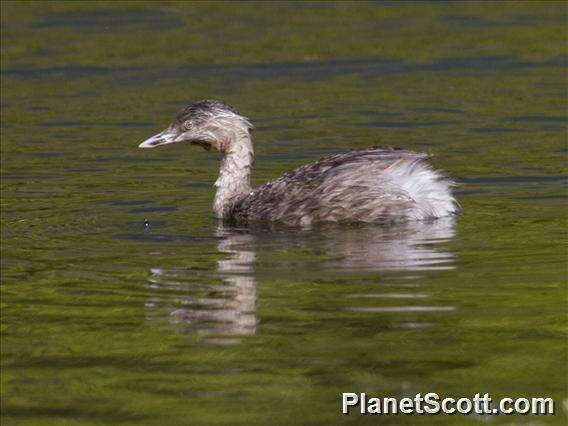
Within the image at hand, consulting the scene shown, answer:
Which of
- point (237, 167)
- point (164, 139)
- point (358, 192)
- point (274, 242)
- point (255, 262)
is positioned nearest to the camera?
point (255, 262)

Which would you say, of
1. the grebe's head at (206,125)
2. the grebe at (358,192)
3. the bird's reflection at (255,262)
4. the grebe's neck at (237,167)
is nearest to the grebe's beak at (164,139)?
the grebe's head at (206,125)

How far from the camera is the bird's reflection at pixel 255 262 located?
7.83m

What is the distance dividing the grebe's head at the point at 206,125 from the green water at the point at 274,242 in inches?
19.0

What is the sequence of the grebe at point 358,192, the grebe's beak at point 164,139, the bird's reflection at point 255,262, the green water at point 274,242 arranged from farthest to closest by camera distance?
the grebe's beak at point 164,139 < the grebe at point 358,192 < the bird's reflection at point 255,262 < the green water at point 274,242

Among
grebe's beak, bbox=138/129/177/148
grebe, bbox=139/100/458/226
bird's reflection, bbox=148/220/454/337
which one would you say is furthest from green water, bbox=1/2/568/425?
grebe's beak, bbox=138/129/177/148

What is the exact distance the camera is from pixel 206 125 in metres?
11.3

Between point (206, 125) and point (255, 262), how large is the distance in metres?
2.42

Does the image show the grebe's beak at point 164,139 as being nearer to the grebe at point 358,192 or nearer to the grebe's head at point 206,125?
the grebe's head at point 206,125

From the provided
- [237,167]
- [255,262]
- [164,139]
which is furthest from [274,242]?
[164,139]

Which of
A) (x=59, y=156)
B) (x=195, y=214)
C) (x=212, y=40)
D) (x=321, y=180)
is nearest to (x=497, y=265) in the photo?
(x=321, y=180)

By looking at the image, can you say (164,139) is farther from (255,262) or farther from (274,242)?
(255,262)

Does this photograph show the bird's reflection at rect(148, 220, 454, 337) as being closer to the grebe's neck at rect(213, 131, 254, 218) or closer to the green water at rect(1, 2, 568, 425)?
the green water at rect(1, 2, 568, 425)

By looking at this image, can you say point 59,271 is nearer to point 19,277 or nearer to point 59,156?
point 19,277

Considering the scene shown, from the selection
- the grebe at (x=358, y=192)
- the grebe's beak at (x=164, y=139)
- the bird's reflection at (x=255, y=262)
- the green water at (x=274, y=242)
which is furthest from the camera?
the grebe's beak at (x=164, y=139)
